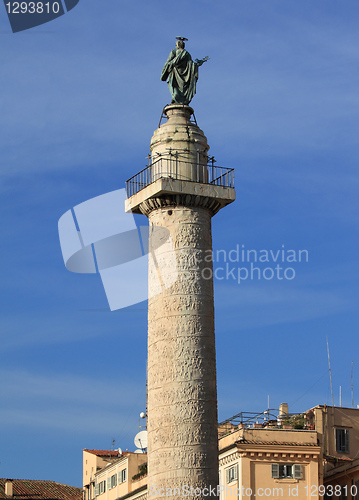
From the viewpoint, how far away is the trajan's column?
3209 cm

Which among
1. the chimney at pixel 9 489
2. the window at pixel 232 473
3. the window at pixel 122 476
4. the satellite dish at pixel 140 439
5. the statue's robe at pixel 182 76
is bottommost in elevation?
the window at pixel 232 473

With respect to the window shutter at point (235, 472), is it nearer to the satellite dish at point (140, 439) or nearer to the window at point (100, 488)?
the satellite dish at point (140, 439)

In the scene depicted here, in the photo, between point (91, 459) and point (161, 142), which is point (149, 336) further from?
point (91, 459)

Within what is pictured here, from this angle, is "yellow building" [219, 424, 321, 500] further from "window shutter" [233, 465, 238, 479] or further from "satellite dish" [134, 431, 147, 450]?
"satellite dish" [134, 431, 147, 450]

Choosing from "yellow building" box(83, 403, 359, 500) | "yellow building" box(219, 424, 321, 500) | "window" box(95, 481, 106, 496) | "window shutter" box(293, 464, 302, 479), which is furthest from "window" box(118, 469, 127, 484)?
"window shutter" box(293, 464, 302, 479)

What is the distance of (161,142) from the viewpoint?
3559 centimetres

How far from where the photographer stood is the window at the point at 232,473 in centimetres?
4872

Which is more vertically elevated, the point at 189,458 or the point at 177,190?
the point at 177,190

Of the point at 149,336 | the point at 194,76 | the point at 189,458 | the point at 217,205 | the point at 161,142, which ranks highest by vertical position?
the point at 194,76

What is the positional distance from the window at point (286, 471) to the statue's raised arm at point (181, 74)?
1980 centimetres

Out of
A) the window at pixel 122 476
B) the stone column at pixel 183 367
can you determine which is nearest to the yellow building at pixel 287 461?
the window at pixel 122 476

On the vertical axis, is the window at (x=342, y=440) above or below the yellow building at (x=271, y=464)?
above

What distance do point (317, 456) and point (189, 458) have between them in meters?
18.5

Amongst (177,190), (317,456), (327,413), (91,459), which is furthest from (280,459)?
(91,459)
